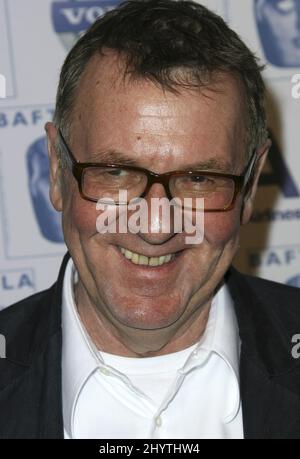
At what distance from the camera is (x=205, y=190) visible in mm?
1507

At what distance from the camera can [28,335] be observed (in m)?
1.69

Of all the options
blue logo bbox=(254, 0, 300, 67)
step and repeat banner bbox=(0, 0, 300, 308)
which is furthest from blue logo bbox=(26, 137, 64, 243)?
blue logo bbox=(254, 0, 300, 67)

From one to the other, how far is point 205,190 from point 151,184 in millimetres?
120

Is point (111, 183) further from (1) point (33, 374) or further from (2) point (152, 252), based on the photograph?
(1) point (33, 374)

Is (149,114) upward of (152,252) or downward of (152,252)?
upward

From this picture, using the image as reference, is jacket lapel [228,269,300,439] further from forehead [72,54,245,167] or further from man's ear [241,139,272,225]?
forehead [72,54,245,167]

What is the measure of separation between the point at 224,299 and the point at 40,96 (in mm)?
753

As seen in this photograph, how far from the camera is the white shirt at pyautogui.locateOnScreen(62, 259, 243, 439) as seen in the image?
5.11ft

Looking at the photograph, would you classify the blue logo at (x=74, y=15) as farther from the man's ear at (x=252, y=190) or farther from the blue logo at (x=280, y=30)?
the man's ear at (x=252, y=190)

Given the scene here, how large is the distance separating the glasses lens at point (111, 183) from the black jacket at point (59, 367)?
11.9 inches

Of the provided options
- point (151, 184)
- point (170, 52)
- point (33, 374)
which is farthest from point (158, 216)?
point (33, 374)
